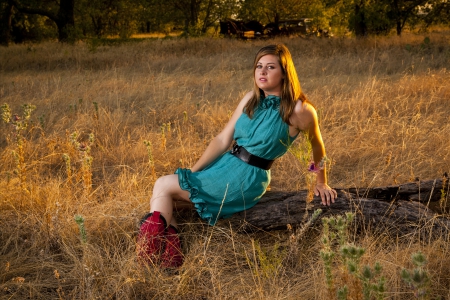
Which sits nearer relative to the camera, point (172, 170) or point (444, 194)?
point (444, 194)

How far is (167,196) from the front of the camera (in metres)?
3.09

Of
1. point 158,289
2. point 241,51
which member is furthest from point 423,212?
point 241,51

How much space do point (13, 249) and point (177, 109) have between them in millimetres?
3695

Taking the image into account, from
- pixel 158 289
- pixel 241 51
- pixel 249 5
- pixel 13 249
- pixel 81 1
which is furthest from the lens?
pixel 249 5

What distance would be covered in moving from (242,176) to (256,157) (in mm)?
157

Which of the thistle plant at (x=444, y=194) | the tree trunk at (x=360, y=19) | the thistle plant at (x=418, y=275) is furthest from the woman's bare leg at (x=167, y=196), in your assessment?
the tree trunk at (x=360, y=19)

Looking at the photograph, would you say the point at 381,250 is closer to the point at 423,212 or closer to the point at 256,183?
the point at 423,212

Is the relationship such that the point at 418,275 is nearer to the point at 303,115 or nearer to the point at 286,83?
the point at 303,115

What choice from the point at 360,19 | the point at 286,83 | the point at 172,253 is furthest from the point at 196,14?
the point at 172,253

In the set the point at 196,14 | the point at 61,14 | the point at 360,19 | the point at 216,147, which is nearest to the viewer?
the point at 216,147

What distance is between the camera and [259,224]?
3143 millimetres

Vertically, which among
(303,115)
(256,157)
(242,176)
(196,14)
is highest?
(196,14)

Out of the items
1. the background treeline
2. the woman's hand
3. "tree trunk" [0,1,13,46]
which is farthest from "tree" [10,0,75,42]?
the woman's hand

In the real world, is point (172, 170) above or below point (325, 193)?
below
